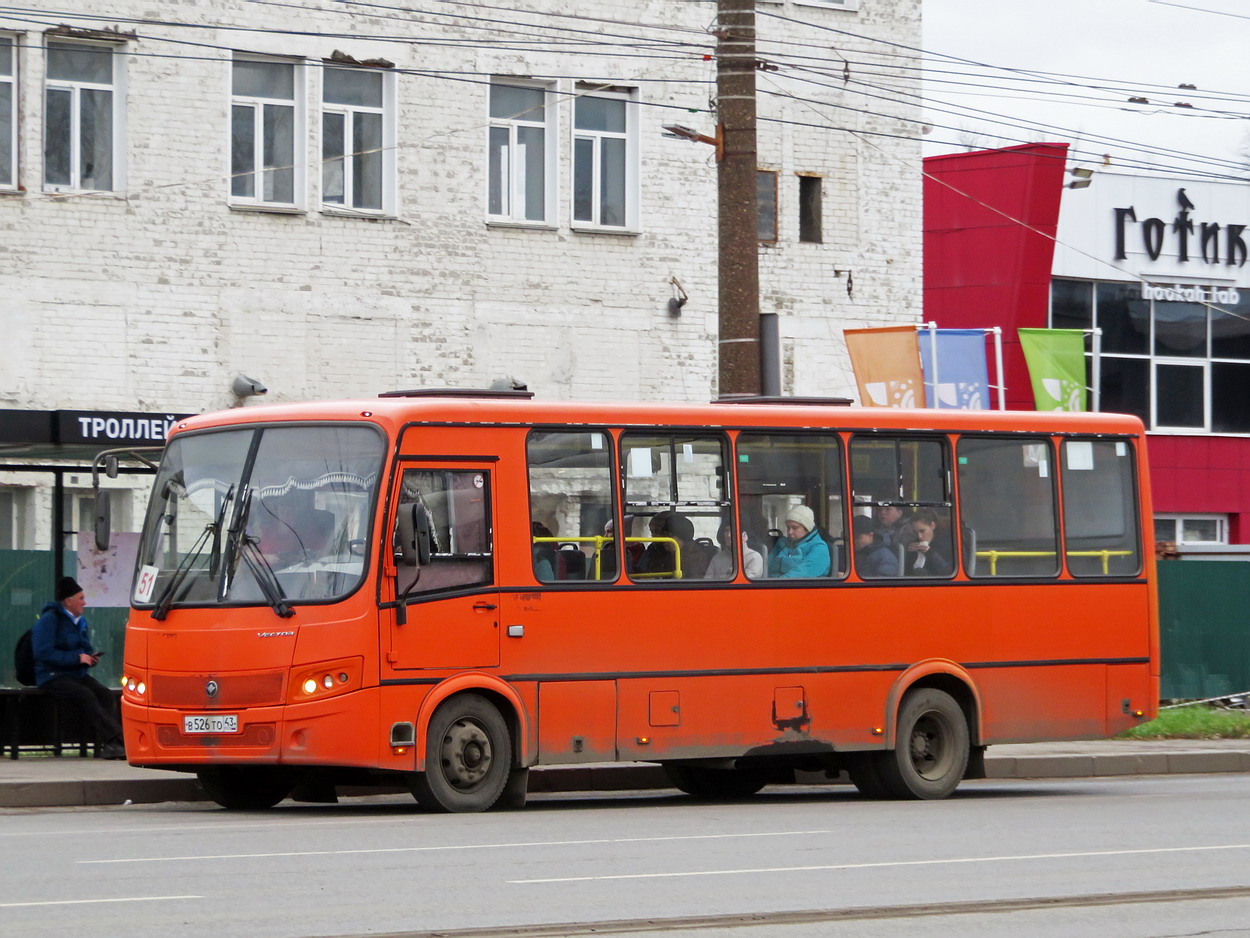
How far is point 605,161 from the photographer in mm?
28109

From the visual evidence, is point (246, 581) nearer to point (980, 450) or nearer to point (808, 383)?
point (980, 450)

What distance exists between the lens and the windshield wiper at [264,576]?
13.8 metres

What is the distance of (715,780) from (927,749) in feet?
5.87

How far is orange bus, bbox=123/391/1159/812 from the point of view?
13883 mm

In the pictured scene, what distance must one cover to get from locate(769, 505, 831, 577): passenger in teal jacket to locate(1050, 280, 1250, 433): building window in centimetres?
2342

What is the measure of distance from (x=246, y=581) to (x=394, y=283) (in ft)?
42.3

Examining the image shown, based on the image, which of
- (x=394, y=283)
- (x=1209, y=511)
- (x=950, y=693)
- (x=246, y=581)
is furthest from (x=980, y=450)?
(x=1209, y=511)

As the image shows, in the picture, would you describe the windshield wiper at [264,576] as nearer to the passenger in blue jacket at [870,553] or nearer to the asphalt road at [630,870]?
the asphalt road at [630,870]

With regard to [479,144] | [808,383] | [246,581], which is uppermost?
[479,144]

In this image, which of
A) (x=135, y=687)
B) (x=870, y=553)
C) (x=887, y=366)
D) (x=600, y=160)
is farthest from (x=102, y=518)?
(x=600, y=160)

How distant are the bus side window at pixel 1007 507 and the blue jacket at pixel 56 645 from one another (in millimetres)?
7140

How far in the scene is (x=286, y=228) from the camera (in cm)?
2597

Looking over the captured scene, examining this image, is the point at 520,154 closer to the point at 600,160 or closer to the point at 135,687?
the point at 600,160

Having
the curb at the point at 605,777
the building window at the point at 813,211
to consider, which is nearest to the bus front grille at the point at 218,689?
the curb at the point at 605,777
